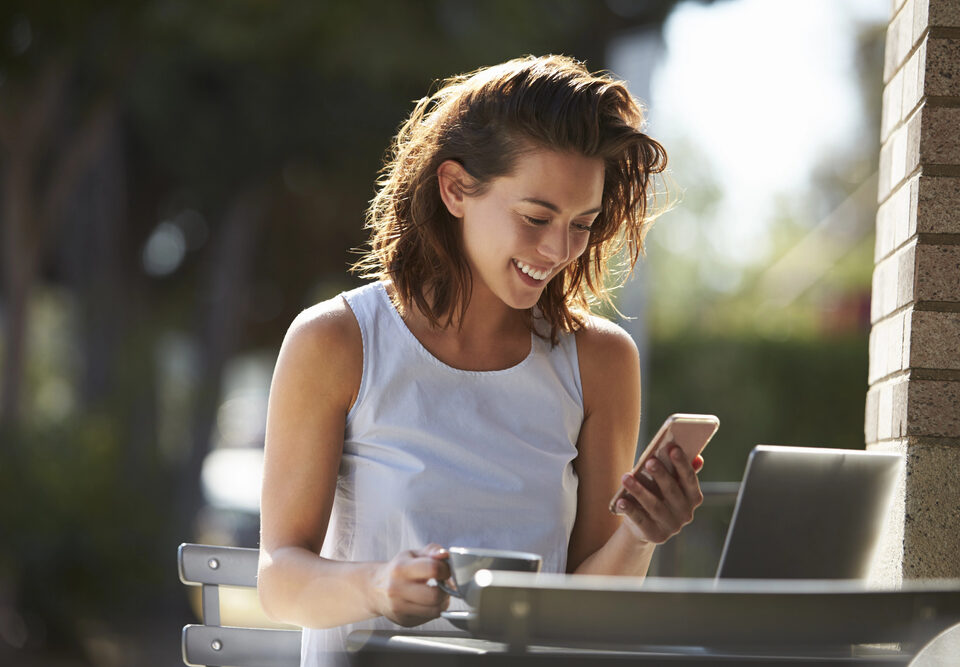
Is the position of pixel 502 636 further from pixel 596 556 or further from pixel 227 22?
pixel 227 22

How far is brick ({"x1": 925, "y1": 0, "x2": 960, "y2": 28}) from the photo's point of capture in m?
2.21

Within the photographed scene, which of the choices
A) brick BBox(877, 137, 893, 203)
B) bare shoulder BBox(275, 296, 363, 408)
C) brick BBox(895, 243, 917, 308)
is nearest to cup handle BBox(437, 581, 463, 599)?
bare shoulder BBox(275, 296, 363, 408)

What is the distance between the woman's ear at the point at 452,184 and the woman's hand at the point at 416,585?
88 centimetres

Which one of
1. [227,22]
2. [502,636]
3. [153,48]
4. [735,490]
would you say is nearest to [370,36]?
[227,22]

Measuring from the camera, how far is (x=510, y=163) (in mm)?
2164

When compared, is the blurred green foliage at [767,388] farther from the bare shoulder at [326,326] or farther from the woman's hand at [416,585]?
the woman's hand at [416,585]

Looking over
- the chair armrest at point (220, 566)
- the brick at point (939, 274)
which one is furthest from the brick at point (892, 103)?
the chair armrest at point (220, 566)

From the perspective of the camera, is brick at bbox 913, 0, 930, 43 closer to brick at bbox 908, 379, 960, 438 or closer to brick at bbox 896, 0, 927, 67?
brick at bbox 896, 0, 927, 67

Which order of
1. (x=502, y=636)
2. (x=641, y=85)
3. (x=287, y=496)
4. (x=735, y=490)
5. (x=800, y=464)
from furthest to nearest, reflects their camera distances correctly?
(x=641, y=85)
(x=735, y=490)
(x=287, y=496)
(x=800, y=464)
(x=502, y=636)

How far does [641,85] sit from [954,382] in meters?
3.14

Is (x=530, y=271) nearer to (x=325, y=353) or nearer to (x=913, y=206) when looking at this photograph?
(x=325, y=353)

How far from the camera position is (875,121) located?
23344 millimetres

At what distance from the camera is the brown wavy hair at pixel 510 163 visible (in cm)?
217

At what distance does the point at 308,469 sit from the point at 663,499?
641 mm
